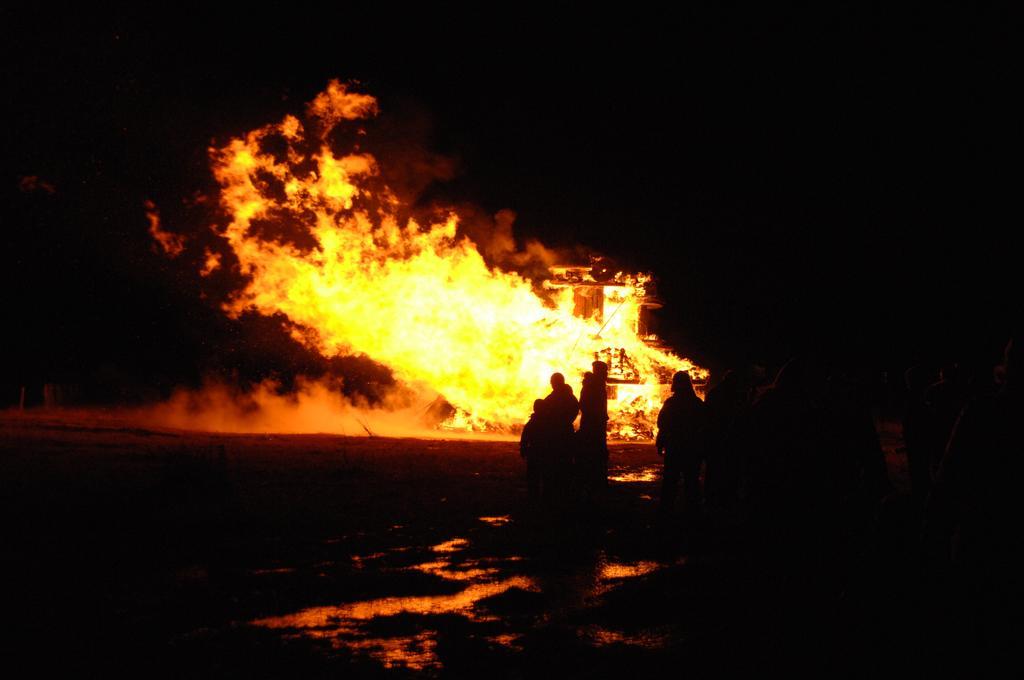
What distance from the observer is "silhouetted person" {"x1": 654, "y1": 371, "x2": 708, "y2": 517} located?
941 centimetres

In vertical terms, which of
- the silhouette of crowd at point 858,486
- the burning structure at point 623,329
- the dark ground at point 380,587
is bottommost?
the dark ground at point 380,587

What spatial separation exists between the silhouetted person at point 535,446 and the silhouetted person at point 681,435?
1.75m

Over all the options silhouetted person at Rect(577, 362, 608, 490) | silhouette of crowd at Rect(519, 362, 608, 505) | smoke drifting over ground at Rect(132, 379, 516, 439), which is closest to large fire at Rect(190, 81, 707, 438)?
smoke drifting over ground at Rect(132, 379, 516, 439)

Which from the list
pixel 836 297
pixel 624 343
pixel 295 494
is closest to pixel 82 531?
pixel 295 494

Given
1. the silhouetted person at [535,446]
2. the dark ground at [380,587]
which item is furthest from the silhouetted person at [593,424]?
the dark ground at [380,587]

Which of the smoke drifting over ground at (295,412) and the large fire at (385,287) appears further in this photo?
the smoke drifting over ground at (295,412)

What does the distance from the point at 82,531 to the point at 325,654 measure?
4544mm

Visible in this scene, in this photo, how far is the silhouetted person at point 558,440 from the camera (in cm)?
1043

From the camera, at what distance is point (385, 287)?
20969mm

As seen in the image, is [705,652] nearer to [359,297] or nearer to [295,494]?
[295,494]

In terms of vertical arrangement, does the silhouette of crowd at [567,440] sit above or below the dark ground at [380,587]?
above

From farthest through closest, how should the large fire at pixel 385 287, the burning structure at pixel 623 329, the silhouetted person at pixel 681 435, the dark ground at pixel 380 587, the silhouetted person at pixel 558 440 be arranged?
the burning structure at pixel 623 329
the large fire at pixel 385 287
the silhouetted person at pixel 558 440
the silhouetted person at pixel 681 435
the dark ground at pixel 380 587

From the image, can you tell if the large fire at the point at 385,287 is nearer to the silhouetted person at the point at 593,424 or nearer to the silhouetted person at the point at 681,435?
the silhouetted person at the point at 593,424

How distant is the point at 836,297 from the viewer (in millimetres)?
42156
